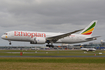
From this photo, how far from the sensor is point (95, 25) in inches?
2566

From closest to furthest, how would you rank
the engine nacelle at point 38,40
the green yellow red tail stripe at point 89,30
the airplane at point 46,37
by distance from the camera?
the airplane at point 46,37 → the engine nacelle at point 38,40 → the green yellow red tail stripe at point 89,30

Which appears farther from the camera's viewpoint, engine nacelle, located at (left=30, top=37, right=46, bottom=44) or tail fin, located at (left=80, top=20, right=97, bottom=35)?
tail fin, located at (left=80, top=20, right=97, bottom=35)

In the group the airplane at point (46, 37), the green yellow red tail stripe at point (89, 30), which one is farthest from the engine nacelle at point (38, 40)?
the green yellow red tail stripe at point (89, 30)

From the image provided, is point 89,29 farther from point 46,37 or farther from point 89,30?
point 46,37

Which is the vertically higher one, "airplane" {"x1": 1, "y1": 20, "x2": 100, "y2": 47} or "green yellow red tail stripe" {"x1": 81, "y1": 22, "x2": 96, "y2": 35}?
"green yellow red tail stripe" {"x1": 81, "y1": 22, "x2": 96, "y2": 35}

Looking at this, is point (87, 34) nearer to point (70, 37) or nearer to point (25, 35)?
point (70, 37)

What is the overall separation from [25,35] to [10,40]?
543cm

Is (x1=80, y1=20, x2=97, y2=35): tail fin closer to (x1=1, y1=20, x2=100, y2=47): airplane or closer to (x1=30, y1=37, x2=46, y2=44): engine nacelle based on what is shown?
(x1=1, y1=20, x2=100, y2=47): airplane

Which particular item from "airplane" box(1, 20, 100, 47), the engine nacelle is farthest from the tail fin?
the engine nacelle

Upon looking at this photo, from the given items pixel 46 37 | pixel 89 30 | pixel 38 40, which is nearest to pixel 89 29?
pixel 89 30

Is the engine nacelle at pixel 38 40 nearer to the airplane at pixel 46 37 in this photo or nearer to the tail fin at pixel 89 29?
the airplane at pixel 46 37

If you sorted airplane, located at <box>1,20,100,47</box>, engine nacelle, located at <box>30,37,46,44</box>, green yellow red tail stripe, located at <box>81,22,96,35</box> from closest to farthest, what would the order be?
1. airplane, located at <box>1,20,100,47</box>
2. engine nacelle, located at <box>30,37,46,44</box>
3. green yellow red tail stripe, located at <box>81,22,96,35</box>
